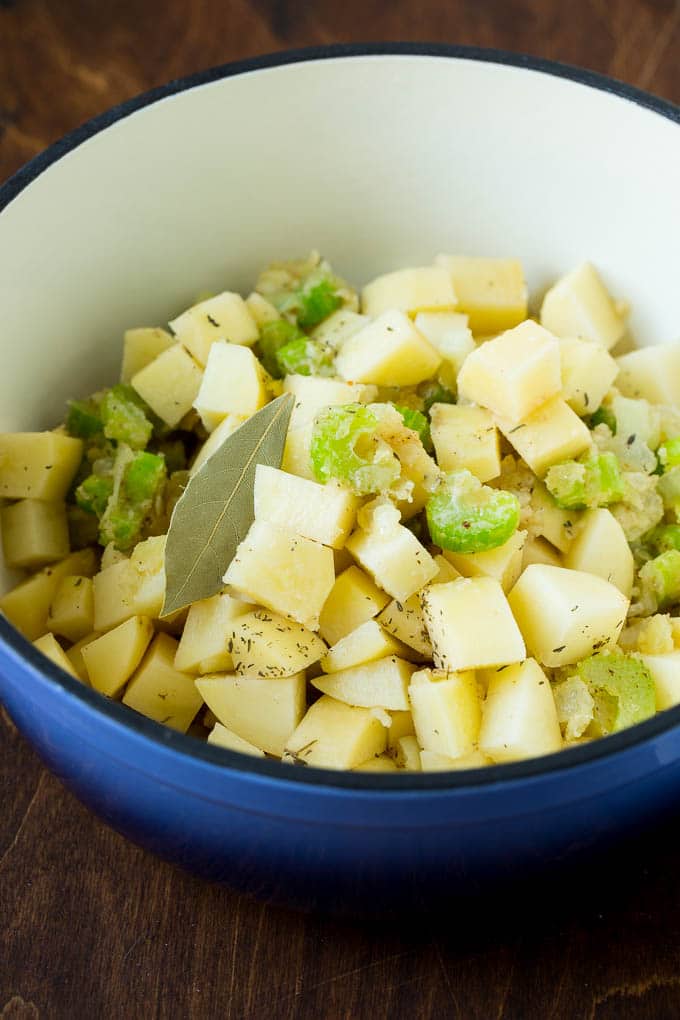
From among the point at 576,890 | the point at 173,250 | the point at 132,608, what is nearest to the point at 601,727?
the point at 576,890

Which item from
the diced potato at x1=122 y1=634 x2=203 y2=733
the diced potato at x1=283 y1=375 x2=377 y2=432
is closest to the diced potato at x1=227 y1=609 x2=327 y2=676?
the diced potato at x1=122 y1=634 x2=203 y2=733

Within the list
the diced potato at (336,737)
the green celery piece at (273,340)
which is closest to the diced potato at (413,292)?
the green celery piece at (273,340)

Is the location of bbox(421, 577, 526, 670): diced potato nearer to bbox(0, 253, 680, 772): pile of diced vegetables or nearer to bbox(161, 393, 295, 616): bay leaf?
bbox(0, 253, 680, 772): pile of diced vegetables

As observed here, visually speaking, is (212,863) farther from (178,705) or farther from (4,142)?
(4,142)

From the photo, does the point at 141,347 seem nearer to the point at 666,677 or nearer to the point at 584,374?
the point at 584,374

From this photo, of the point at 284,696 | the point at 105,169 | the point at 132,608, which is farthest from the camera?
the point at 105,169

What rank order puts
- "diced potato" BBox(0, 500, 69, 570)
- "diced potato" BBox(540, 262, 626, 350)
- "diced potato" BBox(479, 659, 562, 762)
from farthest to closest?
"diced potato" BBox(540, 262, 626, 350)
"diced potato" BBox(0, 500, 69, 570)
"diced potato" BBox(479, 659, 562, 762)
